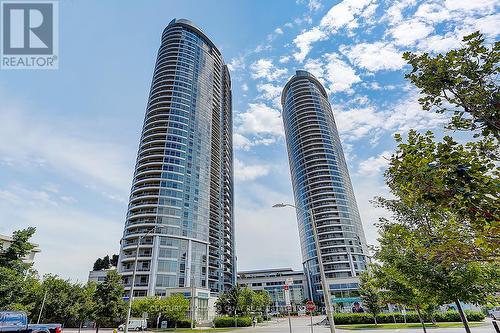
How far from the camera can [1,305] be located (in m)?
25.7

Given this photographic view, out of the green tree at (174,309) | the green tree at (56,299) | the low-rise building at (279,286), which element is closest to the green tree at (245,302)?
the green tree at (174,309)

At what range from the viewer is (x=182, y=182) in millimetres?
78188

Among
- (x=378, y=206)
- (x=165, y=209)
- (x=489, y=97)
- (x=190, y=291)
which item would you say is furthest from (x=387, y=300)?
(x=165, y=209)

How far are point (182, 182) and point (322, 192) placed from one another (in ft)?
195

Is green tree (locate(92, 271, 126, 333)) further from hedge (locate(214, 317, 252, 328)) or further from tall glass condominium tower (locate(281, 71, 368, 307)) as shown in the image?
tall glass condominium tower (locate(281, 71, 368, 307))

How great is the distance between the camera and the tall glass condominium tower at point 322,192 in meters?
95.5

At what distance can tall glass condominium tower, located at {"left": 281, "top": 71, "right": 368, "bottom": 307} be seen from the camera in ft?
313

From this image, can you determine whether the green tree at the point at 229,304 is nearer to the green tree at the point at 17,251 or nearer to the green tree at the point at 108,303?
the green tree at the point at 108,303

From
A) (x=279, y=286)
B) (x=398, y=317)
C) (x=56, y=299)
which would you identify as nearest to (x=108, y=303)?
(x=56, y=299)

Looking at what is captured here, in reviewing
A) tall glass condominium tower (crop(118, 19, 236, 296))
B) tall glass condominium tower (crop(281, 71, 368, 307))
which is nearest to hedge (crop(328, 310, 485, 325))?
tall glass condominium tower (crop(118, 19, 236, 296))

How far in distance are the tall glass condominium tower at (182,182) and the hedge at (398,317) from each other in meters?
38.0

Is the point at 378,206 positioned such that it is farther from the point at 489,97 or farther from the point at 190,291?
the point at 190,291

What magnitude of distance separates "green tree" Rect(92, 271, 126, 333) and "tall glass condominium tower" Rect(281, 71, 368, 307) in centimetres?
7497

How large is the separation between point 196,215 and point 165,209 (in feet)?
32.3
